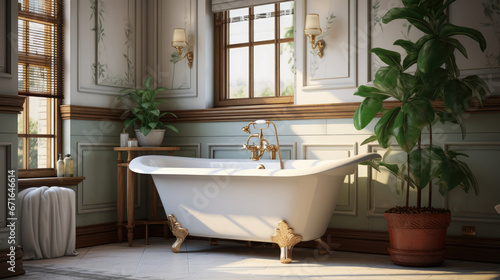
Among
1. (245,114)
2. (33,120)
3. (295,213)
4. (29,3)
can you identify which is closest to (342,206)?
(295,213)

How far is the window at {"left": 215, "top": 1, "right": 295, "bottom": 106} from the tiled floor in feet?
4.34

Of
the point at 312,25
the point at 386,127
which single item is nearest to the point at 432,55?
the point at 386,127

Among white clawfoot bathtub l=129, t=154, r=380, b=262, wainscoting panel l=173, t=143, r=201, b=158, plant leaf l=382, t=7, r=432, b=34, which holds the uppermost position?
plant leaf l=382, t=7, r=432, b=34

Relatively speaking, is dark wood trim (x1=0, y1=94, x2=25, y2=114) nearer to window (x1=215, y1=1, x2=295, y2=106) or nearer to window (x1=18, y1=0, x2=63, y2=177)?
window (x1=18, y1=0, x2=63, y2=177)

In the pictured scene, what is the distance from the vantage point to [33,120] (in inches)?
163

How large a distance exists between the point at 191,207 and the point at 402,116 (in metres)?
1.51

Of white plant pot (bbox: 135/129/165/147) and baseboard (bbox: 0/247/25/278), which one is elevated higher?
white plant pot (bbox: 135/129/165/147)

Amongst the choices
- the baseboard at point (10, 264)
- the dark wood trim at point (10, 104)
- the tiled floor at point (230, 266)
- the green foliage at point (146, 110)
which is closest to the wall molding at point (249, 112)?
the green foliage at point (146, 110)

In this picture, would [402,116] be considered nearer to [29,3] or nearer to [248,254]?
[248,254]

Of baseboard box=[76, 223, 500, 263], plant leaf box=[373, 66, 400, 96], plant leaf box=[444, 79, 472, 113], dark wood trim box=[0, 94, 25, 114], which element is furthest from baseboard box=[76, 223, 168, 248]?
plant leaf box=[444, 79, 472, 113]

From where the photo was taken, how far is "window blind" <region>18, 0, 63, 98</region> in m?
4.04

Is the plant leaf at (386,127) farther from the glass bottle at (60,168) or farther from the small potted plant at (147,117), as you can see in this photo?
the glass bottle at (60,168)

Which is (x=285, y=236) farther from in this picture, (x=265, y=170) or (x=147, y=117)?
(x=147, y=117)

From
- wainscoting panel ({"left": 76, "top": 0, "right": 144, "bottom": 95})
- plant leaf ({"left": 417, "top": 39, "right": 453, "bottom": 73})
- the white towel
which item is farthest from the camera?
wainscoting panel ({"left": 76, "top": 0, "right": 144, "bottom": 95})
